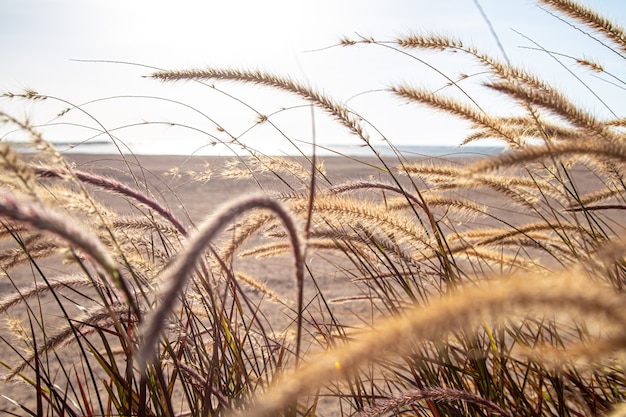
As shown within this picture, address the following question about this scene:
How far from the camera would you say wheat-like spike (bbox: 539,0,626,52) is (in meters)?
1.92

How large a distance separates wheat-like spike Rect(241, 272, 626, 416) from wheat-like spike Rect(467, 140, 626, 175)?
271mm

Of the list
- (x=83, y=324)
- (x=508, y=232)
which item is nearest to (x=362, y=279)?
(x=508, y=232)

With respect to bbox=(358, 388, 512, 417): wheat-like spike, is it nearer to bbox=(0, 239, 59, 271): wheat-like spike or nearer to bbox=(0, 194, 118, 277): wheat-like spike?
bbox=(0, 194, 118, 277): wheat-like spike

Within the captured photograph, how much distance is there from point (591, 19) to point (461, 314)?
6.08 ft

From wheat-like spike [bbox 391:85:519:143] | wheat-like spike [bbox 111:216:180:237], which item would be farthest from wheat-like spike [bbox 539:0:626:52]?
wheat-like spike [bbox 111:216:180:237]

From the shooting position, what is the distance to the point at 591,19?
202 cm

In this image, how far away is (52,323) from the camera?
16.6 ft

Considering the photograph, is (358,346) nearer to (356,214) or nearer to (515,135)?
(356,214)

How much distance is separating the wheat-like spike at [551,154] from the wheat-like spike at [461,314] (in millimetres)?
271

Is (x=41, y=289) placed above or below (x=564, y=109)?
below

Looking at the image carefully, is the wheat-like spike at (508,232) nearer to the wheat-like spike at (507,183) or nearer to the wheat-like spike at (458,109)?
the wheat-like spike at (507,183)

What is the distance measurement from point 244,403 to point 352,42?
155 centimetres

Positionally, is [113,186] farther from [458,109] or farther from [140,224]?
[458,109]

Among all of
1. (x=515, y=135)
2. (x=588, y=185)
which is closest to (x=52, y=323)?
(x=515, y=135)
